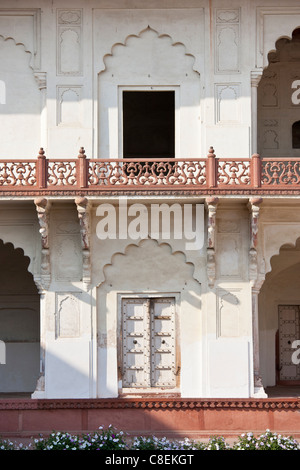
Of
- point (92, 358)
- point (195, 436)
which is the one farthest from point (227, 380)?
point (92, 358)

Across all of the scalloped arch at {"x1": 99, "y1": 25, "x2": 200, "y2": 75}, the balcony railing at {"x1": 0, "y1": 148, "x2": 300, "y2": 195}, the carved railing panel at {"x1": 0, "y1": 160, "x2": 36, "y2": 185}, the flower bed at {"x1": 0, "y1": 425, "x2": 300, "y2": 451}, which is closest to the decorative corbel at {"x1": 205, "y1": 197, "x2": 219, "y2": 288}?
the balcony railing at {"x1": 0, "y1": 148, "x2": 300, "y2": 195}

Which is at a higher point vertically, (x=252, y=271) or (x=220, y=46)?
(x=220, y=46)

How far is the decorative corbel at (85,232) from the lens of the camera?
1603cm

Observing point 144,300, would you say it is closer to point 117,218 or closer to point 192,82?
point 117,218

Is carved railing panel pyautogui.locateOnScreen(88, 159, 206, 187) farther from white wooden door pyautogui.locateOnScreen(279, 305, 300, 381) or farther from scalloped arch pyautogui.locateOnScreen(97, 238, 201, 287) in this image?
white wooden door pyautogui.locateOnScreen(279, 305, 300, 381)

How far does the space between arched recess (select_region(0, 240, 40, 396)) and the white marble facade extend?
10.2 feet

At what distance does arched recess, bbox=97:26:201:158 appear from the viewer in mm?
17078

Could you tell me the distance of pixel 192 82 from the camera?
1712 centimetres

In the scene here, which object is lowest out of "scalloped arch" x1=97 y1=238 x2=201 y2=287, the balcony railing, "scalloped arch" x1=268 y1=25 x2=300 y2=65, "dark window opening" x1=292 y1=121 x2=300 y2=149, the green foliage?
the green foliage

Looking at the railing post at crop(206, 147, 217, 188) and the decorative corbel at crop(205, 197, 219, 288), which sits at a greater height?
the railing post at crop(206, 147, 217, 188)

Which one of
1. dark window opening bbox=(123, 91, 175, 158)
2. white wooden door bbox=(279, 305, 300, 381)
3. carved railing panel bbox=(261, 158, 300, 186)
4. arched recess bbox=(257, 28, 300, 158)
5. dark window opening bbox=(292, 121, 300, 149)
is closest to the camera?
carved railing panel bbox=(261, 158, 300, 186)

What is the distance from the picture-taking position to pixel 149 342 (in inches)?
658
